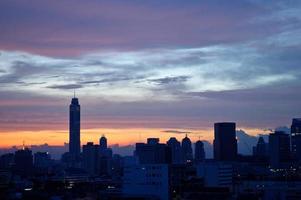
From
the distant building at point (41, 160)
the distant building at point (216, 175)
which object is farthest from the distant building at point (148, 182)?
the distant building at point (41, 160)

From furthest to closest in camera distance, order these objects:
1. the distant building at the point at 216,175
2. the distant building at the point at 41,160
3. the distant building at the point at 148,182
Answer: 1. the distant building at the point at 41,160
2. the distant building at the point at 216,175
3. the distant building at the point at 148,182

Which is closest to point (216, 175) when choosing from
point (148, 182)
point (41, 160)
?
point (148, 182)

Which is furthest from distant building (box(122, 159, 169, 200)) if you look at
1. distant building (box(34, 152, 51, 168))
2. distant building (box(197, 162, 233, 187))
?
distant building (box(34, 152, 51, 168))

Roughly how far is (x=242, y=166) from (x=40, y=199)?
6711 centimetres

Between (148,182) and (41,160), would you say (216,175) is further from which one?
(41,160)

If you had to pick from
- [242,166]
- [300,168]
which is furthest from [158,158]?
[300,168]

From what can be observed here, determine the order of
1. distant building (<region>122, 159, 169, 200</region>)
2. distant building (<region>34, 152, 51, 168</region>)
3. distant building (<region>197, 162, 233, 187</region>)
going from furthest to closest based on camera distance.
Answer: distant building (<region>34, 152, 51, 168</region>), distant building (<region>197, 162, 233, 187</region>), distant building (<region>122, 159, 169, 200</region>)

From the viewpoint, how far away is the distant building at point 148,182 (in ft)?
177

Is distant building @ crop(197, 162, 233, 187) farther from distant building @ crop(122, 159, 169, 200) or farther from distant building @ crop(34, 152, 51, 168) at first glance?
distant building @ crop(34, 152, 51, 168)

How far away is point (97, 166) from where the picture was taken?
128 meters

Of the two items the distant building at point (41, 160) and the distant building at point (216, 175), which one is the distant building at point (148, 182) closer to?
the distant building at point (216, 175)

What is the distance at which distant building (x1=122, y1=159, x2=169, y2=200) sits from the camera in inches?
2119

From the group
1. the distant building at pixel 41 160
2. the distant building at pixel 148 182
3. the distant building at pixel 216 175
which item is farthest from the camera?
the distant building at pixel 41 160

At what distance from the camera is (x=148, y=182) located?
55.1 metres
